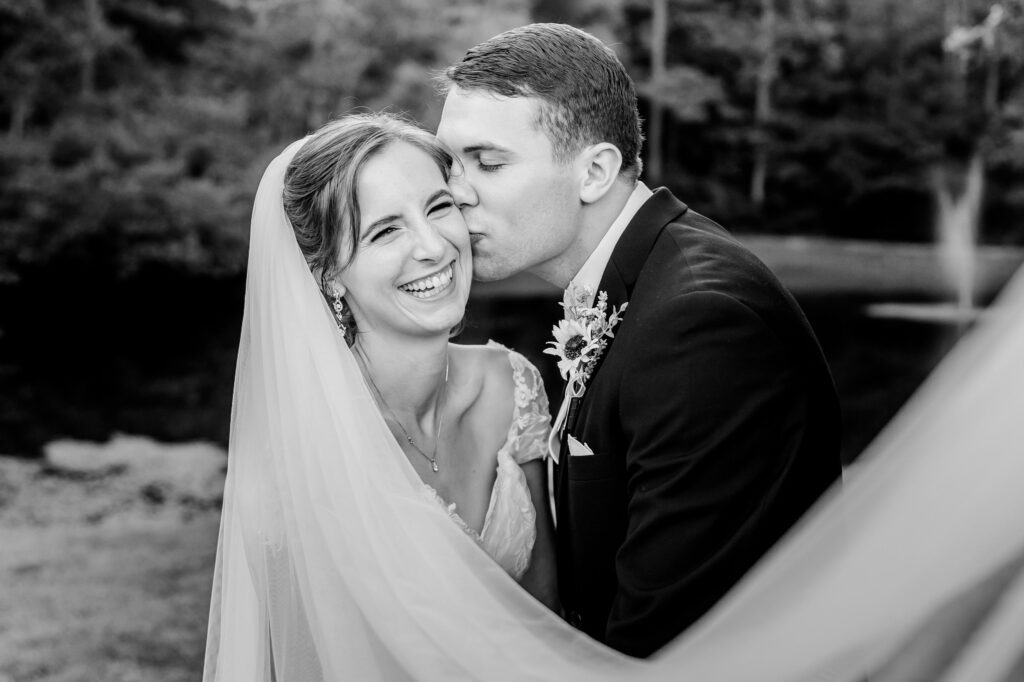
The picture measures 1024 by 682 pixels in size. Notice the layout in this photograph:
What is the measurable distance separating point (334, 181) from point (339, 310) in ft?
1.24

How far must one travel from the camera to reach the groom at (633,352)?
1947mm

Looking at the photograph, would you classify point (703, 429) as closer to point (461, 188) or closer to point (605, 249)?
point (605, 249)

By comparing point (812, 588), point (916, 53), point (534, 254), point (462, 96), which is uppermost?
point (916, 53)

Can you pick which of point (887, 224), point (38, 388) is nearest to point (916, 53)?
point (887, 224)

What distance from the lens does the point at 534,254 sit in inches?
98.4

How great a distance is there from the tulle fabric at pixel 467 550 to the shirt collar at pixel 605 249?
600mm

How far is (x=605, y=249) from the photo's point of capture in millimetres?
2502

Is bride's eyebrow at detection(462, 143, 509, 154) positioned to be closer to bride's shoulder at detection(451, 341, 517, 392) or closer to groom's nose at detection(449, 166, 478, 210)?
groom's nose at detection(449, 166, 478, 210)

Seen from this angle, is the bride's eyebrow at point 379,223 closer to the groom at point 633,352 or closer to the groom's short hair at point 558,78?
the groom at point 633,352

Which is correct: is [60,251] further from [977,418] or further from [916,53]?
[916,53]

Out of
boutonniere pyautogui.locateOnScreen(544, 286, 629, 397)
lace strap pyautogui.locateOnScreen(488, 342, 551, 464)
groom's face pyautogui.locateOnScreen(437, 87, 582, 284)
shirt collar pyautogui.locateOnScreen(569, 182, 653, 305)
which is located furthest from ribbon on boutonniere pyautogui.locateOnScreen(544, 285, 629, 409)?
lace strap pyautogui.locateOnScreen(488, 342, 551, 464)

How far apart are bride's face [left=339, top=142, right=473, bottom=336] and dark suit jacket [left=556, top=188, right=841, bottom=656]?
504mm

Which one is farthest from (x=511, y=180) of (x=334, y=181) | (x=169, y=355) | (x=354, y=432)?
(x=169, y=355)

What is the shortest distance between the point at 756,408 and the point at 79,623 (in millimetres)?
5177
